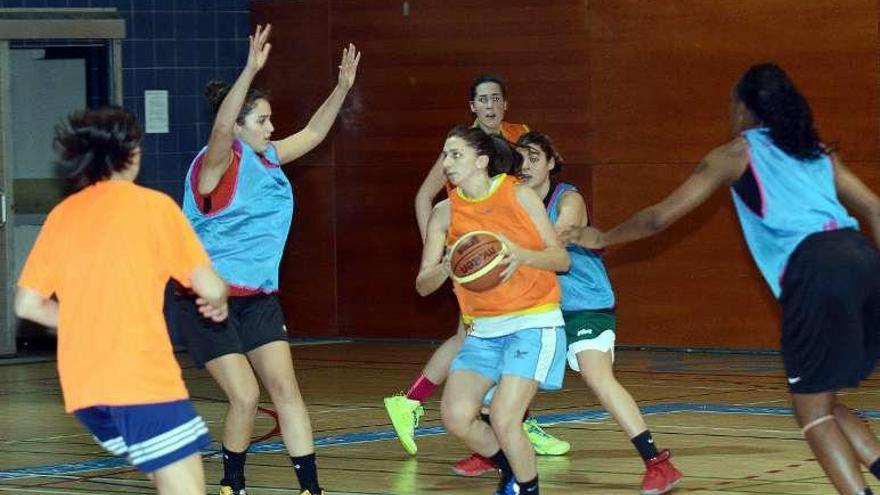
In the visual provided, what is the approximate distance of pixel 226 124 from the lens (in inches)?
276

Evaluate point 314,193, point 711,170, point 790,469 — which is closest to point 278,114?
point 314,193

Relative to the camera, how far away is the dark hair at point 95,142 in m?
5.19

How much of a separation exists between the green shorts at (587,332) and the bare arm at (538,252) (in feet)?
3.47

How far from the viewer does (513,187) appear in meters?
7.19

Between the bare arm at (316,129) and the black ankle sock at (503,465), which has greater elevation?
the bare arm at (316,129)

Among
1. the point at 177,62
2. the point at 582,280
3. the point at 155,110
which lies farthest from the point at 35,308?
the point at 177,62

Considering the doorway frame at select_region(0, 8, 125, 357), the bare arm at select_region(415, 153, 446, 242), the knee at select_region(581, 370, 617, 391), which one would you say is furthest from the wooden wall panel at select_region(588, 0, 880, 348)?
the knee at select_region(581, 370, 617, 391)

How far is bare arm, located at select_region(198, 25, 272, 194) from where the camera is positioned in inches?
273

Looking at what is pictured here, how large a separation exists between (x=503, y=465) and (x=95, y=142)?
9.66 ft

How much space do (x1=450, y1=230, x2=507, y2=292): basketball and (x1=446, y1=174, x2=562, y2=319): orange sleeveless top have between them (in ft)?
0.46

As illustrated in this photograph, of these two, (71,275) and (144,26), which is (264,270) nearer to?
(71,275)

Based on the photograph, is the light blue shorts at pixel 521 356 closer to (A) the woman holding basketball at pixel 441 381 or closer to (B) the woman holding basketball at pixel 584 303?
(B) the woman holding basketball at pixel 584 303

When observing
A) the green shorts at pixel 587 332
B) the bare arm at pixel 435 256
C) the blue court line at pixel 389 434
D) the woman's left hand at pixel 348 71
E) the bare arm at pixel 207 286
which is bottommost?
the blue court line at pixel 389 434

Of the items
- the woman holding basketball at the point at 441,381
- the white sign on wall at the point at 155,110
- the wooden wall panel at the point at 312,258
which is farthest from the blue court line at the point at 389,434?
the white sign on wall at the point at 155,110
